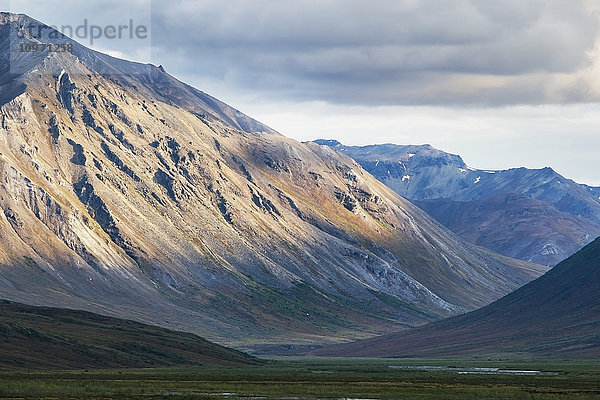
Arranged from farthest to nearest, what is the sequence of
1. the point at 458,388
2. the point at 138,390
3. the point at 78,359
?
the point at 78,359 → the point at 458,388 → the point at 138,390

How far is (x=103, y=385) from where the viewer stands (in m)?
123

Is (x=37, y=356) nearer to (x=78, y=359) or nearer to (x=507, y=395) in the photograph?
(x=78, y=359)

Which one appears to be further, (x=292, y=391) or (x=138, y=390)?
(x=292, y=391)

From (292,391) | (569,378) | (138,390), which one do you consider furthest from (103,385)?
(569,378)

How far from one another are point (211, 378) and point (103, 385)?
109 ft

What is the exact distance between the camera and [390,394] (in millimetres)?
124500

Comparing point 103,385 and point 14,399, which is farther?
point 103,385

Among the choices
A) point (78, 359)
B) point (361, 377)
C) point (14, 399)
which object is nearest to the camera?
point (14, 399)

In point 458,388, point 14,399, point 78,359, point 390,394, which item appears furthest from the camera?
point 78,359

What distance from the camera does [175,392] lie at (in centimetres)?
11794

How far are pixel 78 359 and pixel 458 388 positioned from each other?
275ft

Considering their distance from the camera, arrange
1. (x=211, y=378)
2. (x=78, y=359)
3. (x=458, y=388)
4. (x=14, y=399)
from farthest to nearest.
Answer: (x=78, y=359) < (x=211, y=378) < (x=458, y=388) < (x=14, y=399)

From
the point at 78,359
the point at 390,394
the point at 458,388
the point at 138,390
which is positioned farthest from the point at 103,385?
the point at 78,359

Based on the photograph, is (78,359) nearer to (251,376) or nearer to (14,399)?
(251,376)
